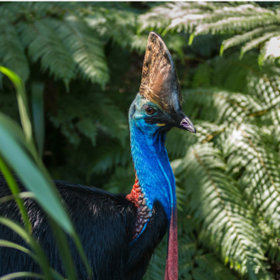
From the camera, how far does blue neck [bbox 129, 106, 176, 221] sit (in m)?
1.43

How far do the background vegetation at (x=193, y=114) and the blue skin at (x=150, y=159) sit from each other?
23.0 inches

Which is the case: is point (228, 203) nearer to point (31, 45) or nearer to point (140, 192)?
point (140, 192)

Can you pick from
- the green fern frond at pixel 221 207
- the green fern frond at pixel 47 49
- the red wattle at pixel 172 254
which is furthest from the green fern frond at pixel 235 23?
the red wattle at pixel 172 254

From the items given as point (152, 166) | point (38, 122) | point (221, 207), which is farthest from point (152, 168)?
point (221, 207)

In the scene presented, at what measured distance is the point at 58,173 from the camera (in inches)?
105

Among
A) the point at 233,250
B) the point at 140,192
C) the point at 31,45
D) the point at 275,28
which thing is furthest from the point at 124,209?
the point at 275,28

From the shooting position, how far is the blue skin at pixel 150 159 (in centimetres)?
143

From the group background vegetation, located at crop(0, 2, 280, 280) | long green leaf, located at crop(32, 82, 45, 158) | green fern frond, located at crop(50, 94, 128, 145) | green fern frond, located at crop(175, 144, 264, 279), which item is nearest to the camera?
long green leaf, located at crop(32, 82, 45, 158)

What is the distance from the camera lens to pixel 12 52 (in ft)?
7.34

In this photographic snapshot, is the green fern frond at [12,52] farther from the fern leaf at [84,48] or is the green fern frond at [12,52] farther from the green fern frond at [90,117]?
the green fern frond at [90,117]

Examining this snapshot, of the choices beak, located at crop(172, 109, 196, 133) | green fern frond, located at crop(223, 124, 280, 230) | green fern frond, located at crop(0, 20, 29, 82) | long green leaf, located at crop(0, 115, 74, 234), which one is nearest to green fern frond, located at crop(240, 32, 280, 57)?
Answer: green fern frond, located at crop(223, 124, 280, 230)

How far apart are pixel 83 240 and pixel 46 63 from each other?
1.28 m

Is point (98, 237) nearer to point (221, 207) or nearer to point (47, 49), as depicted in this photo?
point (221, 207)

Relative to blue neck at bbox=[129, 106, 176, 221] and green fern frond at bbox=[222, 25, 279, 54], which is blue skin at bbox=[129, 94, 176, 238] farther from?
green fern frond at bbox=[222, 25, 279, 54]
